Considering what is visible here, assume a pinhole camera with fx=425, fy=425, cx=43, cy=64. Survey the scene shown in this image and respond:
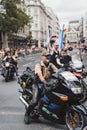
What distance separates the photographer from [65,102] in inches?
309

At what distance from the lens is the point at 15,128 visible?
8.62 m

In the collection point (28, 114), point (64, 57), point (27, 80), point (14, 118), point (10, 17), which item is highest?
point (27, 80)

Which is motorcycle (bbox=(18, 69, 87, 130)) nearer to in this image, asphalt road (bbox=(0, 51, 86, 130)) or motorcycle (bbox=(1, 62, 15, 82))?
asphalt road (bbox=(0, 51, 86, 130))

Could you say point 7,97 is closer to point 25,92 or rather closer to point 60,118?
point 25,92

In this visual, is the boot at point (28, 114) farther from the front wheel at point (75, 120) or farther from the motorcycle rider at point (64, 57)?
the motorcycle rider at point (64, 57)

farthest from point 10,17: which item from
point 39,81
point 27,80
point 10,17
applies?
point 39,81

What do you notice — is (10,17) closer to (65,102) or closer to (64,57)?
(64,57)

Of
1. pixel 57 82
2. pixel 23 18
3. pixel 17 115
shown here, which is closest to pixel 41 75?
pixel 57 82

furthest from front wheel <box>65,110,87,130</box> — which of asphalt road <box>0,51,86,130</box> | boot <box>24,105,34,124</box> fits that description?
boot <box>24,105,34,124</box>

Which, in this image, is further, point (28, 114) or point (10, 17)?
point (10, 17)

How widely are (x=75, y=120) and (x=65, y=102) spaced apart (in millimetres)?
383

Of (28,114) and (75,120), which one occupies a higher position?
(75,120)

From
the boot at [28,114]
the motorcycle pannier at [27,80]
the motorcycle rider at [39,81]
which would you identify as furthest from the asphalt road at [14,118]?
the motorcycle pannier at [27,80]

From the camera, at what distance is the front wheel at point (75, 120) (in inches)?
293
